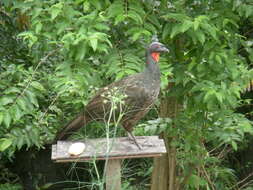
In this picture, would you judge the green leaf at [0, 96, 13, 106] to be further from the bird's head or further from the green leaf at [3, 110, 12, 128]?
the bird's head

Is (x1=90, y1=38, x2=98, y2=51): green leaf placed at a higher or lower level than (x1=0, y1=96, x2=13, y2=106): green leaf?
higher

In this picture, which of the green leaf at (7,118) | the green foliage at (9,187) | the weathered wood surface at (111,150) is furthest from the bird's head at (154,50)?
the green foliage at (9,187)

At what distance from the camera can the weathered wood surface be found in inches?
112

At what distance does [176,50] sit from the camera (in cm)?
386

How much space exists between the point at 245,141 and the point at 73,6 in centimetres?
353

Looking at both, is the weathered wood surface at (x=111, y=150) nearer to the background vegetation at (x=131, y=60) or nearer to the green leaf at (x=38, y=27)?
the background vegetation at (x=131, y=60)

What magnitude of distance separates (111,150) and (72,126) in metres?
0.39

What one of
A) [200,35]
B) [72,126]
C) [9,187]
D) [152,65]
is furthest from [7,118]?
[9,187]

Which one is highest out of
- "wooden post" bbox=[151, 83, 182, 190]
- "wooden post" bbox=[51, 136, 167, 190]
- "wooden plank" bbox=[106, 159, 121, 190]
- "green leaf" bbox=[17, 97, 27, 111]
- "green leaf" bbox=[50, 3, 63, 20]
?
"green leaf" bbox=[50, 3, 63, 20]

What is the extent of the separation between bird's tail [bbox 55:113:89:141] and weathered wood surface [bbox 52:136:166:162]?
3.4 inches

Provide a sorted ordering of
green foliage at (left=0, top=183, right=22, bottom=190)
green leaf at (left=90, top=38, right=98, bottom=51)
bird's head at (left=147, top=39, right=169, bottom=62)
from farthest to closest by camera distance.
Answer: green foliage at (left=0, top=183, right=22, bottom=190)
bird's head at (left=147, top=39, right=169, bottom=62)
green leaf at (left=90, top=38, right=98, bottom=51)

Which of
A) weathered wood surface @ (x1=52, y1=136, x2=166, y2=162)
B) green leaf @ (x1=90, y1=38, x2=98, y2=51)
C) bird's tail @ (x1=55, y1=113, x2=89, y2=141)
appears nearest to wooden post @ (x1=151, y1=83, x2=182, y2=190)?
weathered wood surface @ (x1=52, y1=136, x2=166, y2=162)

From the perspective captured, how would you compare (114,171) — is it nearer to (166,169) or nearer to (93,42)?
(93,42)

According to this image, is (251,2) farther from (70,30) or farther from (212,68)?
(70,30)
